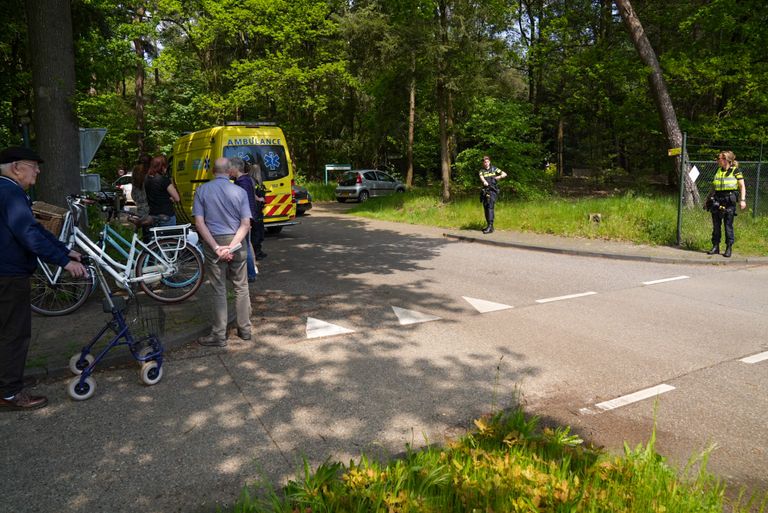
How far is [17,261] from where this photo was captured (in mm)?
3904

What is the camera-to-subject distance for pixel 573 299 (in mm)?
7414

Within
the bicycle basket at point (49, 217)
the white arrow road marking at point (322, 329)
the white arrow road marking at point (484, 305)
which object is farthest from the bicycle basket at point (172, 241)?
the white arrow road marking at point (484, 305)

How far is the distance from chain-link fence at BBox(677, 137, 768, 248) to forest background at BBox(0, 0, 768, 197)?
2.47m

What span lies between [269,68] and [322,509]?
2947cm

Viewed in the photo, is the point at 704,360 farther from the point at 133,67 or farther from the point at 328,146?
the point at 328,146

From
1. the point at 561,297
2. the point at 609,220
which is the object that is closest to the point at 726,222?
the point at 609,220

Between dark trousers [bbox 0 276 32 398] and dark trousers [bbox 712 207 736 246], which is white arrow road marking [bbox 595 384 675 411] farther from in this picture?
dark trousers [bbox 712 207 736 246]

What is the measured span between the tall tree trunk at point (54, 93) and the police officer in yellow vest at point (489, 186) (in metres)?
9.70

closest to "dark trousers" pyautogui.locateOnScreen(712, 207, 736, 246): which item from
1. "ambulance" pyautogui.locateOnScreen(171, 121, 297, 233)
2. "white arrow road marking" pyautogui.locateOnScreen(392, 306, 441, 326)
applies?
"white arrow road marking" pyautogui.locateOnScreen(392, 306, 441, 326)

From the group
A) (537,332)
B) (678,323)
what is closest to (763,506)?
(537,332)

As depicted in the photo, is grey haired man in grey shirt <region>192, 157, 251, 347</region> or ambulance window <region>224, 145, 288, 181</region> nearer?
grey haired man in grey shirt <region>192, 157, 251, 347</region>

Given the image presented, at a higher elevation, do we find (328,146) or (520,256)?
(328,146)

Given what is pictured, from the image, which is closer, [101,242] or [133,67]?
[101,242]

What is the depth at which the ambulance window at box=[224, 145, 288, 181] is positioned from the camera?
13.0 metres
